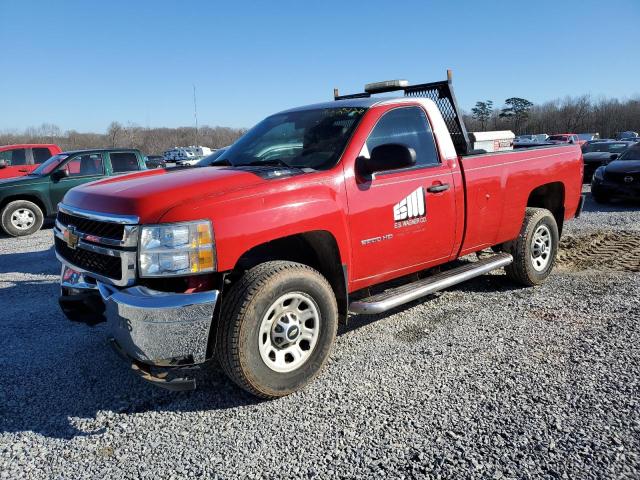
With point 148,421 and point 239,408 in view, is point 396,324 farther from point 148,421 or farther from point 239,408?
point 148,421

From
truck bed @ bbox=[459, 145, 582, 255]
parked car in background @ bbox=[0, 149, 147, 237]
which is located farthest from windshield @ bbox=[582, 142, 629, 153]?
parked car in background @ bbox=[0, 149, 147, 237]

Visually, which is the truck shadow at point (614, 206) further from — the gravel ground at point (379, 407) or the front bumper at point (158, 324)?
the front bumper at point (158, 324)

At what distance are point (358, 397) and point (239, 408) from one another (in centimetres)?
78

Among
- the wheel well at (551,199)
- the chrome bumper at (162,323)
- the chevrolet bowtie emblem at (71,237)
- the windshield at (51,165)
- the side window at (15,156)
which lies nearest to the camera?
the chrome bumper at (162,323)

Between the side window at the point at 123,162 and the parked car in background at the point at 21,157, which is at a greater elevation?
the parked car in background at the point at 21,157

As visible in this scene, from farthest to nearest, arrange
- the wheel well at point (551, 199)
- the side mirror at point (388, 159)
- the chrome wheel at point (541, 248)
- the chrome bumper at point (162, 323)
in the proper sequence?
the wheel well at point (551, 199)
the chrome wheel at point (541, 248)
the side mirror at point (388, 159)
the chrome bumper at point (162, 323)

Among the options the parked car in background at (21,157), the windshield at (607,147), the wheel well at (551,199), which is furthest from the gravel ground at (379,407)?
the windshield at (607,147)

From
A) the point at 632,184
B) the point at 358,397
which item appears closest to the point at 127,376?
the point at 358,397

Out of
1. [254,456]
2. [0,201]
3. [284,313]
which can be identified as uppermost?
[0,201]

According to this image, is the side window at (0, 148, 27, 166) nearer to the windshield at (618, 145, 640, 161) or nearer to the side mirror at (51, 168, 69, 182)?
the side mirror at (51, 168, 69, 182)

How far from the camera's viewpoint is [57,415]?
10.1ft

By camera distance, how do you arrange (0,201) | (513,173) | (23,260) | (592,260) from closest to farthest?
1. (513,173)
2. (592,260)
3. (23,260)
4. (0,201)

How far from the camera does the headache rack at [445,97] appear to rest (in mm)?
4711

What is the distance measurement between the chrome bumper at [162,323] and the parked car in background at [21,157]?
44.7 feet
